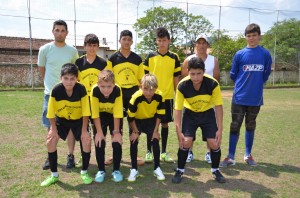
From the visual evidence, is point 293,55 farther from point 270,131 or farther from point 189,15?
point 270,131

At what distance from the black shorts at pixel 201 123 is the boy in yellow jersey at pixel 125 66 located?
1.06 m

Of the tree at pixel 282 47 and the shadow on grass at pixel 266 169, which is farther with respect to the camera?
the tree at pixel 282 47

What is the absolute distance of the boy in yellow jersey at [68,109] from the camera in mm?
3941

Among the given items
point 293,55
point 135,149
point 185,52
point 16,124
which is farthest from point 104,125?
point 293,55

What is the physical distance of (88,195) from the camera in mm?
3566

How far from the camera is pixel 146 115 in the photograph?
14.3 feet

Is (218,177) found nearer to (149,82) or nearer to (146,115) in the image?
(146,115)

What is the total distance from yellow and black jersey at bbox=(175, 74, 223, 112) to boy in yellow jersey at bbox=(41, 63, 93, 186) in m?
1.29

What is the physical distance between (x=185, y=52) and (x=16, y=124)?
21.7m

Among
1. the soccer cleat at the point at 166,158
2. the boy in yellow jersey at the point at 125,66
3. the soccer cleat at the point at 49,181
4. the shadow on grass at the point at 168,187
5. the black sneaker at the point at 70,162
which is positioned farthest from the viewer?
the soccer cleat at the point at 166,158

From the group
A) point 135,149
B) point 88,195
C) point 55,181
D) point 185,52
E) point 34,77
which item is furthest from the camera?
point 185,52

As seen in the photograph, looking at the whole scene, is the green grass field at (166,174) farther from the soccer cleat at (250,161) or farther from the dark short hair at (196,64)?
the dark short hair at (196,64)

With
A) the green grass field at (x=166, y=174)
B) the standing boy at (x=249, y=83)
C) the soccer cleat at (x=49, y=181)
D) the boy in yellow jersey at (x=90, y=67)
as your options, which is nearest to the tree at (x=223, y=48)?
the green grass field at (x=166, y=174)

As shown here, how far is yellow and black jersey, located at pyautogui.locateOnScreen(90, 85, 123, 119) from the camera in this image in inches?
160
